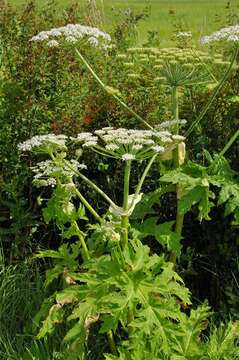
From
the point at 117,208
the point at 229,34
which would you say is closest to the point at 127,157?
the point at 117,208

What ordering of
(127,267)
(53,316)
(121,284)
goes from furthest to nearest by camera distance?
(53,316), (127,267), (121,284)

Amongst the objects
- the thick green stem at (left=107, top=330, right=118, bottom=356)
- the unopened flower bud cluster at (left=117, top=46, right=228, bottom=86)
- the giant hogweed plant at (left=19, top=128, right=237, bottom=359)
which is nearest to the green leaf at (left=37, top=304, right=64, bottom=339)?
the giant hogweed plant at (left=19, top=128, right=237, bottom=359)

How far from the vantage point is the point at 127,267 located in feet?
11.6

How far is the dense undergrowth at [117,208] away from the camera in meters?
3.50

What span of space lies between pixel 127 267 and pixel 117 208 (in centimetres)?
32

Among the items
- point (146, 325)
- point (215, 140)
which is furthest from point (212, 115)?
point (146, 325)

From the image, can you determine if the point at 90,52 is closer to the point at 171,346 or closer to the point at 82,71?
the point at 82,71

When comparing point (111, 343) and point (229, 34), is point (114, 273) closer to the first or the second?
point (111, 343)

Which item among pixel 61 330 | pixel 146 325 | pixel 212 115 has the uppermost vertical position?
pixel 212 115

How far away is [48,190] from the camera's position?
502cm

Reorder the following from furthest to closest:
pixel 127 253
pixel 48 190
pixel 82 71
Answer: pixel 82 71 < pixel 48 190 < pixel 127 253

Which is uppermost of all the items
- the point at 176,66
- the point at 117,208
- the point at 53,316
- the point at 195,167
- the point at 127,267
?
the point at 176,66

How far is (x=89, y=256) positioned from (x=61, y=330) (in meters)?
0.58

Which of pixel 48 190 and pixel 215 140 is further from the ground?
pixel 215 140
